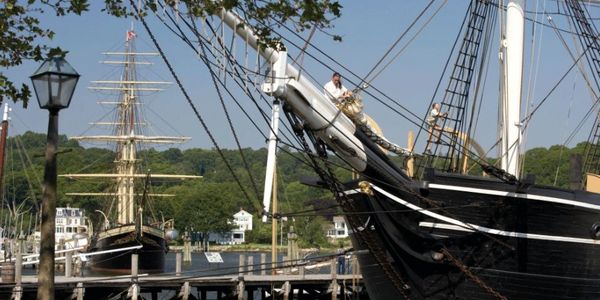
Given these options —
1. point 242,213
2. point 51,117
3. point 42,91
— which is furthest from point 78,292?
point 242,213

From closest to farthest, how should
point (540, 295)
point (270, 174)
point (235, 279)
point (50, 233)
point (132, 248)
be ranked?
point (50, 233) < point (270, 174) < point (540, 295) < point (235, 279) < point (132, 248)

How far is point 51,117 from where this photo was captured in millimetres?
10352

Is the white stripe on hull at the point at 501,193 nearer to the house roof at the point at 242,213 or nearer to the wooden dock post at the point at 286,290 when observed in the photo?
the wooden dock post at the point at 286,290

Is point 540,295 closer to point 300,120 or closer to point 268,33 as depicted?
point 300,120

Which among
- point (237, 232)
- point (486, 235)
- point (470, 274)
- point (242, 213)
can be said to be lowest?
point (470, 274)

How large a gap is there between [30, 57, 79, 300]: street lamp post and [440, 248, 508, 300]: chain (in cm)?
1220

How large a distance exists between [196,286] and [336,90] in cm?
1418

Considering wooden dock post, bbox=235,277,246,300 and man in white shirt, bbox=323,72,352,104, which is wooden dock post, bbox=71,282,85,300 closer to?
wooden dock post, bbox=235,277,246,300

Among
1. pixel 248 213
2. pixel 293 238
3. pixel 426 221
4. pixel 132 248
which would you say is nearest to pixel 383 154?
pixel 426 221

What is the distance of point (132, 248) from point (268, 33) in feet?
145

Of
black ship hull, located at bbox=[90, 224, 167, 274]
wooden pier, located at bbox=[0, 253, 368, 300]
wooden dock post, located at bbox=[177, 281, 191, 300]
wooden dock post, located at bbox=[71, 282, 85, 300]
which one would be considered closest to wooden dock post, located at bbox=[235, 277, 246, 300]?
wooden pier, located at bbox=[0, 253, 368, 300]

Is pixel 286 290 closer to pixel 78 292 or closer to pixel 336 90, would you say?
pixel 78 292

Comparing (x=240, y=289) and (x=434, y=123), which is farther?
(x=240, y=289)

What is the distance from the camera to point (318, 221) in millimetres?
126875
